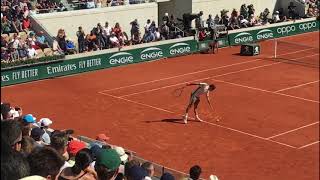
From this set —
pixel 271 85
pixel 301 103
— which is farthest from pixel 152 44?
pixel 301 103

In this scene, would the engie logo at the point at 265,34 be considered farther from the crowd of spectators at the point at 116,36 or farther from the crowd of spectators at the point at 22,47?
the crowd of spectators at the point at 22,47

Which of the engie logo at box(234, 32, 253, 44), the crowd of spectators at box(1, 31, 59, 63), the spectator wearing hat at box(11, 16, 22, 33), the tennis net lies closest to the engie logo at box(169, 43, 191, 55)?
the engie logo at box(234, 32, 253, 44)

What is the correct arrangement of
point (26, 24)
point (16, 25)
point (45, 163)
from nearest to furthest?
point (45, 163)
point (16, 25)
point (26, 24)

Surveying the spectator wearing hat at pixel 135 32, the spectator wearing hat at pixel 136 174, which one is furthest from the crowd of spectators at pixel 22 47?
the spectator wearing hat at pixel 136 174

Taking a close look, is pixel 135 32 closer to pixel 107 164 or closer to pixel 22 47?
pixel 22 47

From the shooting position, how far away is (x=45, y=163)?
416 cm

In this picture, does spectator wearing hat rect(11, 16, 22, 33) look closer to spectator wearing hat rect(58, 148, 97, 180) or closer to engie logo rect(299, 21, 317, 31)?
engie logo rect(299, 21, 317, 31)

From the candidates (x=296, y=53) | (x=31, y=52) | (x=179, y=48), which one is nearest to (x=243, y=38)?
(x=296, y=53)

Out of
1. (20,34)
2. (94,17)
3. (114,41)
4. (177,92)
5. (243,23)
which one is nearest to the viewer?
(177,92)

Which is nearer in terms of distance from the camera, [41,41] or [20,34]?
[20,34]

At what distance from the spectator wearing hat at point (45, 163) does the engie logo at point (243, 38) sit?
35.0 meters

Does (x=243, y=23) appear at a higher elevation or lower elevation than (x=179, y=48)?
higher

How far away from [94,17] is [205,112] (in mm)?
14649

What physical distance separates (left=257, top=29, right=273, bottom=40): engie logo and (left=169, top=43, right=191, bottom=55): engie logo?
696cm
